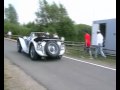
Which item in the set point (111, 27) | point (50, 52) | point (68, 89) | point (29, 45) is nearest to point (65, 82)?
point (68, 89)

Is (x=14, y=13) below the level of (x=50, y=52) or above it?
above

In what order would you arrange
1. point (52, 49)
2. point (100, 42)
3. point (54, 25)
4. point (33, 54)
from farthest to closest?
point (54, 25) → point (100, 42) → point (33, 54) → point (52, 49)

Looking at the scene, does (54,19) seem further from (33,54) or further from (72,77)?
(72,77)

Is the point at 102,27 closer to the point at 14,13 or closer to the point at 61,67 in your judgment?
the point at 61,67

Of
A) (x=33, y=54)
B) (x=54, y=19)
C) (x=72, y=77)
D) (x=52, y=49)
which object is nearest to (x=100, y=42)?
(x=52, y=49)

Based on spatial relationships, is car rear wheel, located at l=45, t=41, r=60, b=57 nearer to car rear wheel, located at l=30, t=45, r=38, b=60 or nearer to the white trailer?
car rear wheel, located at l=30, t=45, r=38, b=60

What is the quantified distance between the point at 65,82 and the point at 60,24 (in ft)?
129

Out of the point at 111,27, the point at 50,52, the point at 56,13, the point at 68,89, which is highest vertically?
the point at 56,13

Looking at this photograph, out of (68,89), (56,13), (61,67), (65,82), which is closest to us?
(68,89)

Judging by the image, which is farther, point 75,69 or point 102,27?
point 102,27

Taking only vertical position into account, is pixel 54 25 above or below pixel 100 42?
above

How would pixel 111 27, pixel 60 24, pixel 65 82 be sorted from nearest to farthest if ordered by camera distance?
1. pixel 65 82
2. pixel 111 27
3. pixel 60 24

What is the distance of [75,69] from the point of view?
11445 millimetres

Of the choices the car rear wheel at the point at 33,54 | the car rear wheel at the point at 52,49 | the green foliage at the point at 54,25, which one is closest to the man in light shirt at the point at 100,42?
the car rear wheel at the point at 52,49
